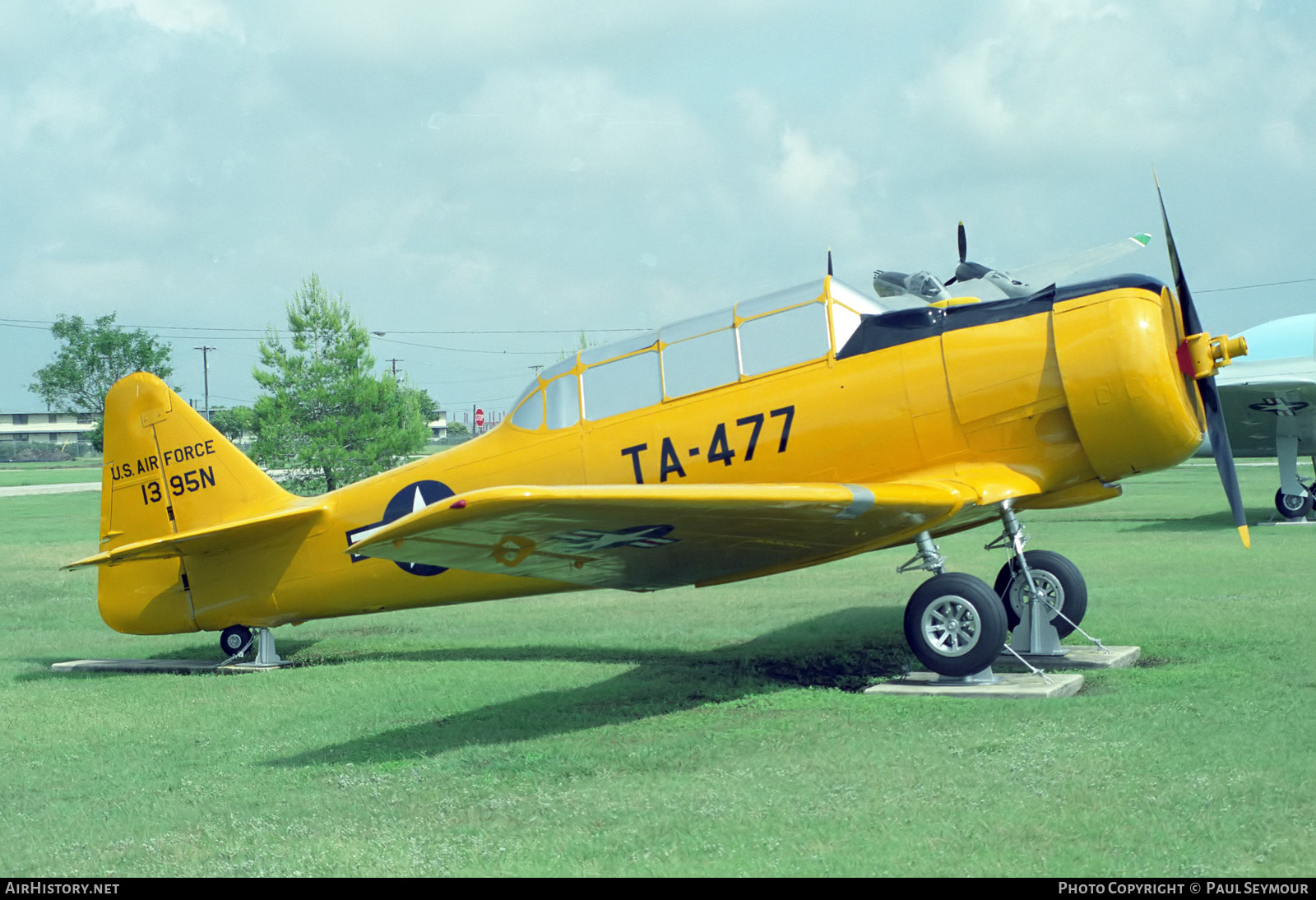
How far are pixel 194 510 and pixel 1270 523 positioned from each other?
17.2 m

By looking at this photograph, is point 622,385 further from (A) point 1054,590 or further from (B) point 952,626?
(A) point 1054,590

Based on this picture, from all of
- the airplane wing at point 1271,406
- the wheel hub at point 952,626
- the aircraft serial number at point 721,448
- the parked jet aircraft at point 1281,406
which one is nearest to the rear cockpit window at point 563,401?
the aircraft serial number at point 721,448

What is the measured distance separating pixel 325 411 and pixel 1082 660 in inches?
1275

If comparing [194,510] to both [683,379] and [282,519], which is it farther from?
[683,379]

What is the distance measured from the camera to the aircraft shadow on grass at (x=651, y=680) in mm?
7023

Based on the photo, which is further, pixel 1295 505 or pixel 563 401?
pixel 1295 505

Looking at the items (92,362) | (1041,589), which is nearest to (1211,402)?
(1041,589)

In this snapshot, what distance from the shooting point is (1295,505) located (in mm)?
19766

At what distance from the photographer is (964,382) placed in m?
7.97

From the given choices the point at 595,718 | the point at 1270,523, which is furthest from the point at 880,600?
the point at 1270,523

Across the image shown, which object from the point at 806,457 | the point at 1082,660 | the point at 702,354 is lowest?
the point at 1082,660

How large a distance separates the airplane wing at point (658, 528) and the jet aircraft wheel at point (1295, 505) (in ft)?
48.2

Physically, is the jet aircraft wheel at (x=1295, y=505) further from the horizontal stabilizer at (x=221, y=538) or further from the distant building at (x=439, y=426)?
the distant building at (x=439, y=426)
